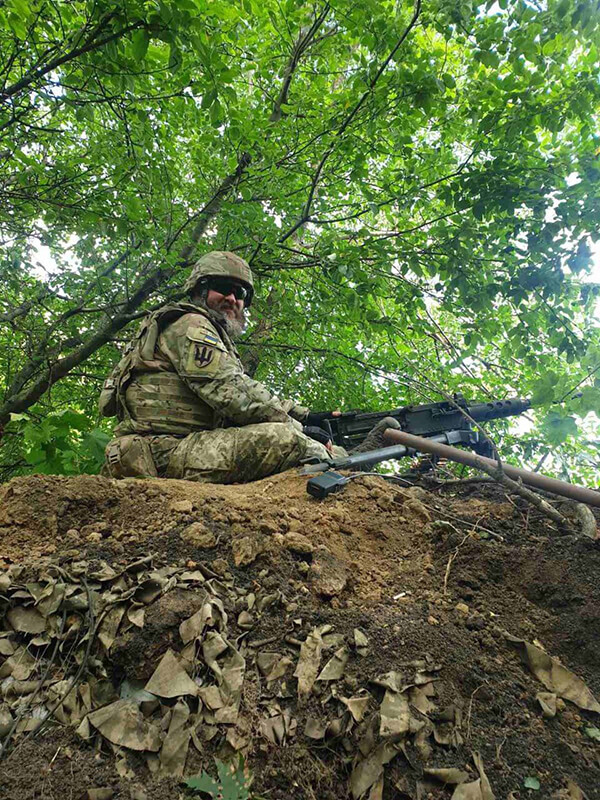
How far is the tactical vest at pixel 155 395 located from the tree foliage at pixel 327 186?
473mm

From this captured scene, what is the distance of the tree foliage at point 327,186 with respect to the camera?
9.37 feet

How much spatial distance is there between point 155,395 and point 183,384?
0.84ft

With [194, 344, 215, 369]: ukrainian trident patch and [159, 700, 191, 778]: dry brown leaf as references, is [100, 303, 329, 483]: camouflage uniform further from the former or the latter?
[159, 700, 191, 778]: dry brown leaf

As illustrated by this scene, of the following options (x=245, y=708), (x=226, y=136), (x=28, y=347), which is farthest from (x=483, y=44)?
(x=28, y=347)

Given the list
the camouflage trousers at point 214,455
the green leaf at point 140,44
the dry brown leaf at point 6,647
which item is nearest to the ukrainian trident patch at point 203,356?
the camouflage trousers at point 214,455

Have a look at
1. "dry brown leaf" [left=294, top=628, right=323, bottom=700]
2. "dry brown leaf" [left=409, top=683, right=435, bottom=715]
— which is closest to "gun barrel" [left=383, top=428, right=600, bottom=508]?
"dry brown leaf" [left=409, top=683, right=435, bottom=715]

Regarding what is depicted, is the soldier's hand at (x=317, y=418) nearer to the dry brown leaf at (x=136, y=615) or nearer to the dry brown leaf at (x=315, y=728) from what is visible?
the dry brown leaf at (x=136, y=615)

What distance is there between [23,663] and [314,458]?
8.04ft

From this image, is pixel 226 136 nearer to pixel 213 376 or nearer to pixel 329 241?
pixel 329 241

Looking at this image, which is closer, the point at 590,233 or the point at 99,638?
the point at 99,638

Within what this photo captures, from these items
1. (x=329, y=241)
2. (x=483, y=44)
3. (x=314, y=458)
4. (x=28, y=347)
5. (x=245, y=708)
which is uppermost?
(x=483, y=44)

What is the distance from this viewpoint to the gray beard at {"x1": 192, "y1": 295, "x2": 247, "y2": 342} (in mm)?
4281

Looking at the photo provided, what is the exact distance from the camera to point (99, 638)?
1.54 meters

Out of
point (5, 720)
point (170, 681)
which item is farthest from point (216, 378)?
point (5, 720)
